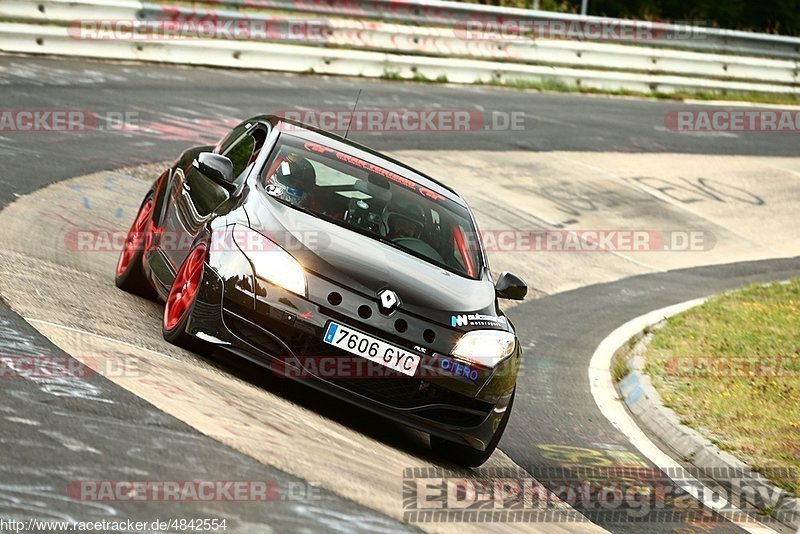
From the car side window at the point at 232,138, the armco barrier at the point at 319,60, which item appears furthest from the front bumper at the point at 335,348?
the armco barrier at the point at 319,60

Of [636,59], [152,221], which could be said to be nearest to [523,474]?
[152,221]

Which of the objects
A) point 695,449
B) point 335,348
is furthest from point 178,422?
point 695,449

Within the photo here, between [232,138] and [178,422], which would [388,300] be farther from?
[232,138]

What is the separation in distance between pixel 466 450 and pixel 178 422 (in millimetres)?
1987

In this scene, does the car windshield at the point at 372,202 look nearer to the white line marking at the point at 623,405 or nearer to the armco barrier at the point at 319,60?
the white line marking at the point at 623,405

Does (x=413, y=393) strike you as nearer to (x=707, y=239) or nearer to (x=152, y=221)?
(x=152, y=221)

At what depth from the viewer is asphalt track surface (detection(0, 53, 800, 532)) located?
17.2 ft

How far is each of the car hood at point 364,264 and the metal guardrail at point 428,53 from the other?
12.2m

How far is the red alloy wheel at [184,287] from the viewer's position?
7.19 m

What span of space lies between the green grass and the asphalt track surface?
653mm

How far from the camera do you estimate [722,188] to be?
1967 cm

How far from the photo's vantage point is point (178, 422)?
5.87m

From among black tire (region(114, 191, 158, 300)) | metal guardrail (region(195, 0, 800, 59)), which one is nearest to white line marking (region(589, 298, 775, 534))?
black tire (region(114, 191, 158, 300))

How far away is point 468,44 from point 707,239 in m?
8.04
